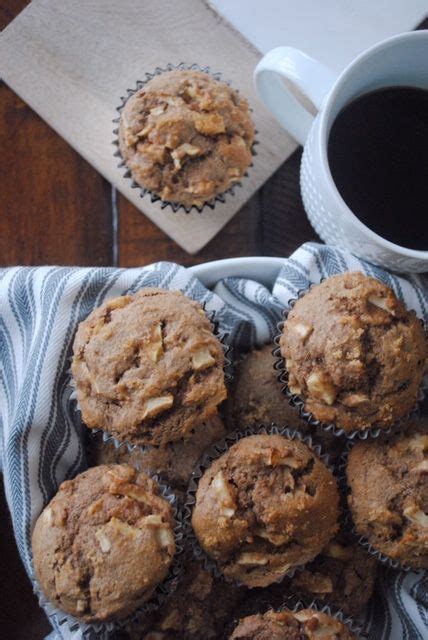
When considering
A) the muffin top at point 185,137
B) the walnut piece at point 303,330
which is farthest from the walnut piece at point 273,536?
the muffin top at point 185,137

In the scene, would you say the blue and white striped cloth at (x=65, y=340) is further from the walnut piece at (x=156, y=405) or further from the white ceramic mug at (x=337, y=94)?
the walnut piece at (x=156, y=405)

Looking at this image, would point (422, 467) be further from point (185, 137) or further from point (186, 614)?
point (185, 137)

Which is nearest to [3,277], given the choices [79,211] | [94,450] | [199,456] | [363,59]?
[79,211]

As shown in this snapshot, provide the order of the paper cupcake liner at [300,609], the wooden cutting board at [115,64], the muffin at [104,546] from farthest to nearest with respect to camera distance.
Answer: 1. the wooden cutting board at [115,64]
2. the paper cupcake liner at [300,609]
3. the muffin at [104,546]

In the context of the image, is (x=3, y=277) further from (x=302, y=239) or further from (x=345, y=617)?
(x=345, y=617)

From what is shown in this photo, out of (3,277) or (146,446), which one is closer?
(146,446)

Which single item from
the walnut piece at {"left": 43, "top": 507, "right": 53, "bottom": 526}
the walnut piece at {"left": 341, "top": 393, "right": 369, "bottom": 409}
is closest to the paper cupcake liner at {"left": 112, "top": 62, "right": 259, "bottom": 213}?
the walnut piece at {"left": 341, "top": 393, "right": 369, "bottom": 409}

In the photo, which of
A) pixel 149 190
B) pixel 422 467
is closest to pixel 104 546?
pixel 422 467
